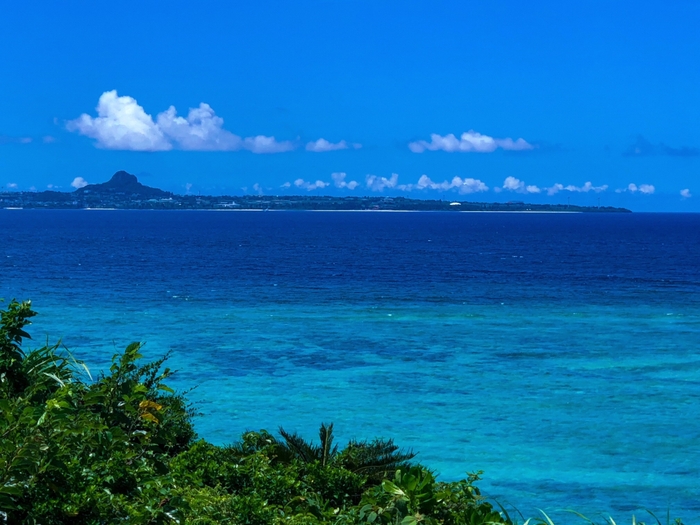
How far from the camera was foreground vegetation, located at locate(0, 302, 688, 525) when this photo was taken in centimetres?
459

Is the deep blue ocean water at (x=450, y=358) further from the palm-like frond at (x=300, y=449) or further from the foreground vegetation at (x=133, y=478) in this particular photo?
the foreground vegetation at (x=133, y=478)

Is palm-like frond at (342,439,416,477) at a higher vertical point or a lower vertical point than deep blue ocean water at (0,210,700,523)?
higher

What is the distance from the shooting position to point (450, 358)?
110 feet

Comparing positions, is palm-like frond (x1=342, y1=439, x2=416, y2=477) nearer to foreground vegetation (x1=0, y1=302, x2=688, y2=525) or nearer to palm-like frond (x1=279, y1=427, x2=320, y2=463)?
palm-like frond (x1=279, y1=427, x2=320, y2=463)

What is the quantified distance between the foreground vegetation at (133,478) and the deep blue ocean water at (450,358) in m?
7.57

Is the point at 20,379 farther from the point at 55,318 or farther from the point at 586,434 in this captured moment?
the point at 55,318

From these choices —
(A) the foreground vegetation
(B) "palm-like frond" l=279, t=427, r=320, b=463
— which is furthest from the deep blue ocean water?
(A) the foreground vegetation

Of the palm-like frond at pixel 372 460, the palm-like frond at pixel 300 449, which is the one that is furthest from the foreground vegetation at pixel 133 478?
the palm-like frond at pixel 300 449

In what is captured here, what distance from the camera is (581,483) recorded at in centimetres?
1936

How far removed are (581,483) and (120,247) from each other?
93.3 m

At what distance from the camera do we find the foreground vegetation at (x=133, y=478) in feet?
15.0

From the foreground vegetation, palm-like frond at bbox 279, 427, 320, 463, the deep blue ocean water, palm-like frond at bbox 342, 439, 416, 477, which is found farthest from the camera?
the deep blue ocean water

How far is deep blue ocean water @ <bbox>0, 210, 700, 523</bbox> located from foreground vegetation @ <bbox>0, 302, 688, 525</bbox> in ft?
24.8

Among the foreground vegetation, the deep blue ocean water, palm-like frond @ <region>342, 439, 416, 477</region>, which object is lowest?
the deep blue ocean water
